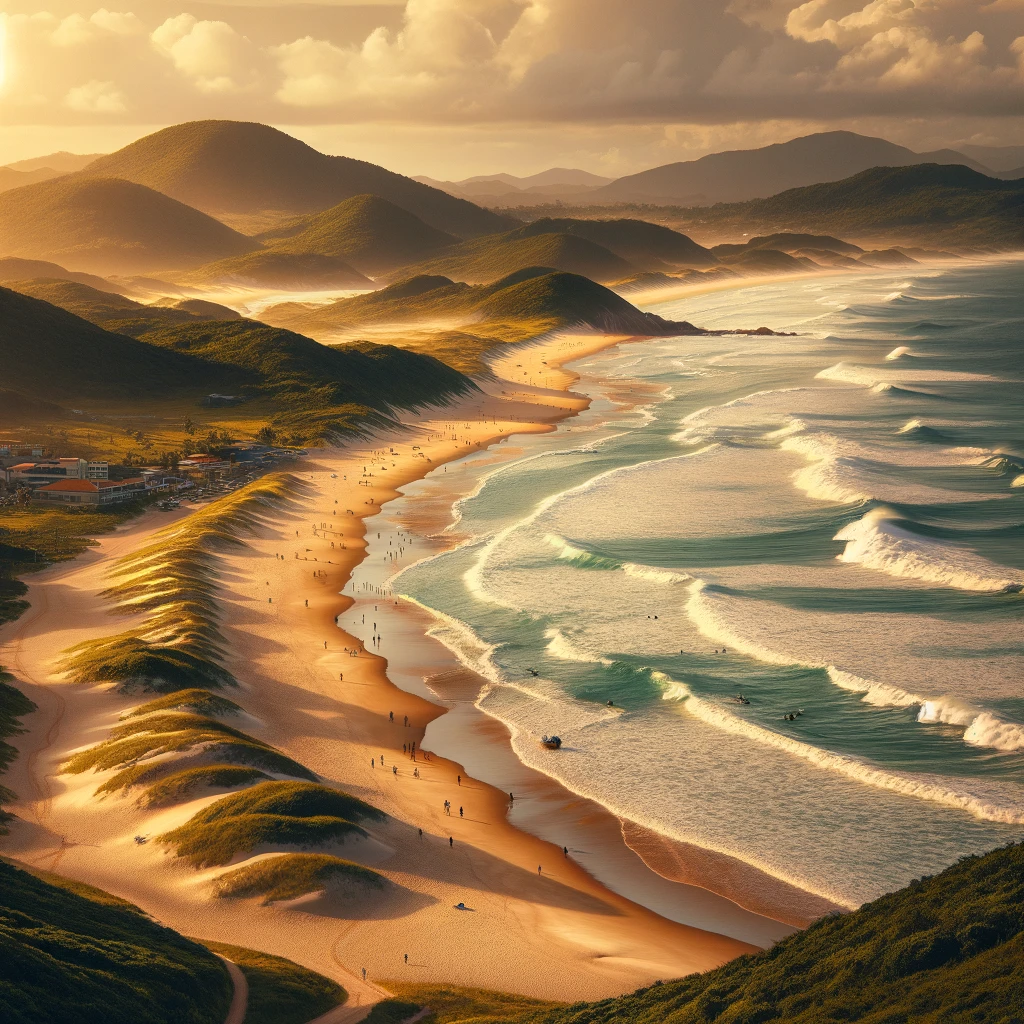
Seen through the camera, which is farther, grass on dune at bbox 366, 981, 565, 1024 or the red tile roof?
the red tile roof

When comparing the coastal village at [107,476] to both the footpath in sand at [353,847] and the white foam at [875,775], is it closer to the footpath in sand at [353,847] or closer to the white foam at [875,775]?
the footpath in sand at [353,847]

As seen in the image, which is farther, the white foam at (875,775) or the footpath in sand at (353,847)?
the white foam at (875,775)

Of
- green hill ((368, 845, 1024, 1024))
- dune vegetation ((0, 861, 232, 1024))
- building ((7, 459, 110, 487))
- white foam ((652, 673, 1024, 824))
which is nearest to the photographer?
green hill ((368, 845, 1024, 1024))

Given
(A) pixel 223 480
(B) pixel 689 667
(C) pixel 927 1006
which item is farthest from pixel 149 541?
(C) pixel 927 1006

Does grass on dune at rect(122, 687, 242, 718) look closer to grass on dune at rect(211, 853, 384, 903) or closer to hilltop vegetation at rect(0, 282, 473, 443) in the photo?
grass on dune at rect(211, 853, 384, 903)

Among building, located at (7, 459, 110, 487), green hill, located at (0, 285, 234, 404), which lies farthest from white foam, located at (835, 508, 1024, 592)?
green hill, located at (0, 285, 234, 404)

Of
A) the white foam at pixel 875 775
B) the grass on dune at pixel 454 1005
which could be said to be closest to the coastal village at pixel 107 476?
the white foam at pixel 875 775
